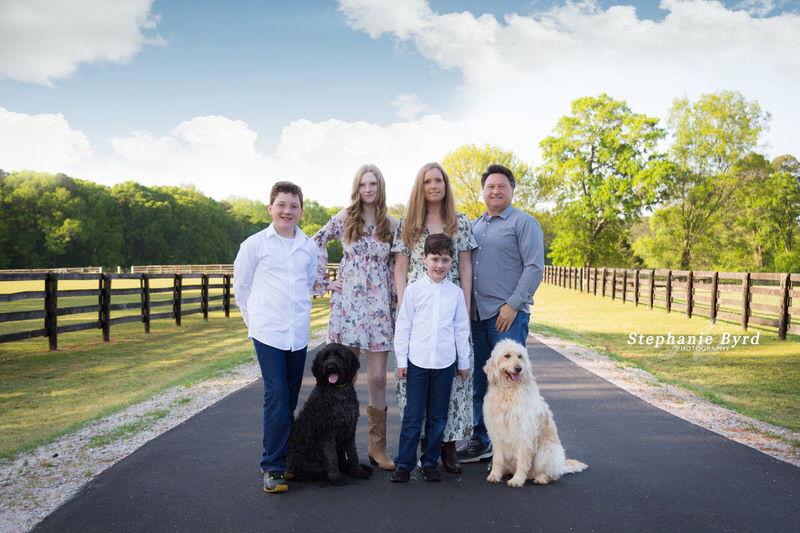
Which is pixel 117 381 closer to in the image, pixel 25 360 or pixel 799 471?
pixel 25 360

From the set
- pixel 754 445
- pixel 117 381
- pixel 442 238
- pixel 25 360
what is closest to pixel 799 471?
pixel 754 445

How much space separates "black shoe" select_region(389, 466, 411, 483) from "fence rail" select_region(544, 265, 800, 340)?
424 inches

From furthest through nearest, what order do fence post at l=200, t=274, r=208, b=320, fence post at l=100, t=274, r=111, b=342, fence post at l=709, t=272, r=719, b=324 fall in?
fence post at l=200, t=274, r=208, b=320, fence post at l=709, t=272, r=719, b=324, fence post at l=100, t=274, r=111, b=342

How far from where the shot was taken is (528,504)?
3.49 m

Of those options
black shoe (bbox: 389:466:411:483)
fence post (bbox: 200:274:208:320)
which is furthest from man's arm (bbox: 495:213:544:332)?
fence post (bbox: 200:274:208:320)

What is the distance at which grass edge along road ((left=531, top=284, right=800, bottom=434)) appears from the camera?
6824 mm

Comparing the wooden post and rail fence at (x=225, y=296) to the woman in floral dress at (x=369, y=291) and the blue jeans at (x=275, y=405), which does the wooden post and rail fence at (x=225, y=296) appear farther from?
the woman in floral dress at (x=369, y=291)

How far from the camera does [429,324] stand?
4.00m

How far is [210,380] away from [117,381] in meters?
1.62

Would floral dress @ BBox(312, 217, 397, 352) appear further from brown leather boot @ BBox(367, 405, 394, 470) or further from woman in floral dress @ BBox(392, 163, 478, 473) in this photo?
brown leather boot @ BBox(367, 405, 394, 470)

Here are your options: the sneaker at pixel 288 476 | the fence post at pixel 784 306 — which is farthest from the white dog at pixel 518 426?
the fence post at pixel 784 306

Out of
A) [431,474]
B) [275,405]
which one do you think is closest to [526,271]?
[431,474]

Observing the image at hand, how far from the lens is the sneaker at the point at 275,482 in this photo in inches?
146

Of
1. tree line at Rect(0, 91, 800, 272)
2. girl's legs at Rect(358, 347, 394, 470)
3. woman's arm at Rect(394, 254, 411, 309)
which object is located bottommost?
girl's legs at Rect(358, 347, 394, 470)
